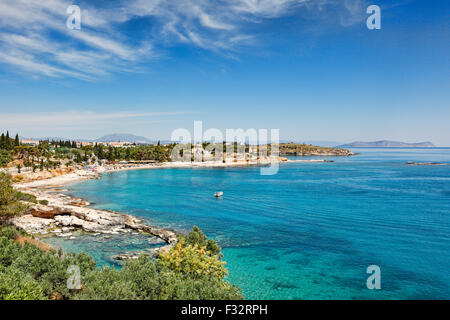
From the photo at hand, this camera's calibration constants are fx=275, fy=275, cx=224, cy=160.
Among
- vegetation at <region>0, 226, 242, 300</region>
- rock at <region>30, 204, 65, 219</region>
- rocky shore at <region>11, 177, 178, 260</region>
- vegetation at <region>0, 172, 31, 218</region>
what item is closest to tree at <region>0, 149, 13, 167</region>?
rocky shore at <region>11, 177, 178, 260</region>

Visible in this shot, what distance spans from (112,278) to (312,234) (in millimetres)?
29149

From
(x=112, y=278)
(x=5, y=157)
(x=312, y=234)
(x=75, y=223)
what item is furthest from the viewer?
(x=5, y=157)

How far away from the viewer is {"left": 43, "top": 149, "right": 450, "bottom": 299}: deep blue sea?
79.3ft

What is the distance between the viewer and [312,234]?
37.0 metres

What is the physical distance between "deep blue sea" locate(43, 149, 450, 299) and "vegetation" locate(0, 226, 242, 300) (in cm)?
737

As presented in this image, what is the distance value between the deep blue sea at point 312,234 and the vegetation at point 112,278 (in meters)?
7.37

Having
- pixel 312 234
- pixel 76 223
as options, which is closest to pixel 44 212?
pixel 76 223

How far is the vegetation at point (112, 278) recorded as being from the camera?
12.3 metres

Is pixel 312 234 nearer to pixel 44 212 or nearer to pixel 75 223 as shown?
pixel 75 223

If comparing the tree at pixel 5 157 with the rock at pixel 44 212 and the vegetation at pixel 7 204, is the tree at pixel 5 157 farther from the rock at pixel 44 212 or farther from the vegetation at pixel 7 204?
the vegetation at pixel 7 204

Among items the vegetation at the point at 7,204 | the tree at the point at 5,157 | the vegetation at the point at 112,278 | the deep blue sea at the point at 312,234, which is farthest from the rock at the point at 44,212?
the tree at the point at 5,157

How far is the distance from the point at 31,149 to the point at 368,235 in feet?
337

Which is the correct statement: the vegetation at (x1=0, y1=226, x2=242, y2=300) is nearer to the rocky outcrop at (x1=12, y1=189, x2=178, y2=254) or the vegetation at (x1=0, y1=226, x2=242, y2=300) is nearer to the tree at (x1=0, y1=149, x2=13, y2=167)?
the rocky outcrop at (x1=12, y1=189, x2=178, y2=254)
